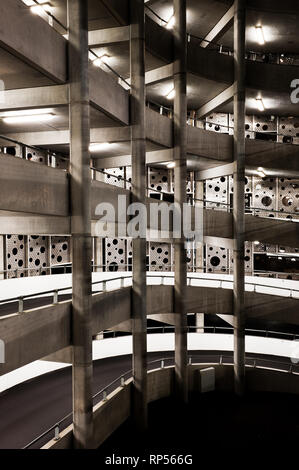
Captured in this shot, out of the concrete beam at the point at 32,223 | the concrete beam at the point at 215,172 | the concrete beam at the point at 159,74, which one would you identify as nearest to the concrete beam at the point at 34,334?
the concrete beam at the point at 32,223

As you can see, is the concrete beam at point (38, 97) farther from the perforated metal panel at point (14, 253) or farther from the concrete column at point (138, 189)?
the perforated metal panel at point (14, 253)

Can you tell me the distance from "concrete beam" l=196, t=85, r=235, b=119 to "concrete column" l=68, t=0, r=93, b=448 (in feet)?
29.0

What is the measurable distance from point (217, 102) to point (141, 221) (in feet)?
26.4

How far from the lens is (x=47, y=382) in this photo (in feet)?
46.8

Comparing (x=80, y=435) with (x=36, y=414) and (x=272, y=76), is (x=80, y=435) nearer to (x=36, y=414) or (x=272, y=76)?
(x=36, y=414)

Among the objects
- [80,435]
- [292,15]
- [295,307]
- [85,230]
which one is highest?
[292,15]

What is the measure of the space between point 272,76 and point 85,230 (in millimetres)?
12228

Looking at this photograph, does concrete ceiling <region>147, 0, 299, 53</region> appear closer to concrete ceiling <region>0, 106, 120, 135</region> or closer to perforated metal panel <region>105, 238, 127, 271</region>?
concrete ceiling <region>0, 106, 120, 135</region>

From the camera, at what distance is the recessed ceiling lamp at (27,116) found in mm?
12008

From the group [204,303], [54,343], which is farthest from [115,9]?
[204,303]

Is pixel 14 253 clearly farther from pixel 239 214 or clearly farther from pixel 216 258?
pixel 216 258

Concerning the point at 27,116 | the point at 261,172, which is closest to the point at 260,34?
the point at 261,172

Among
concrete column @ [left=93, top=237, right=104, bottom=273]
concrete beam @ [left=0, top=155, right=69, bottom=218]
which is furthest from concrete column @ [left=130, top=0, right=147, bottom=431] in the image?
concrete column @ [left=93, top=237, right=104, bottom=273]

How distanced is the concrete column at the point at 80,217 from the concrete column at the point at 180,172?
607 cm
